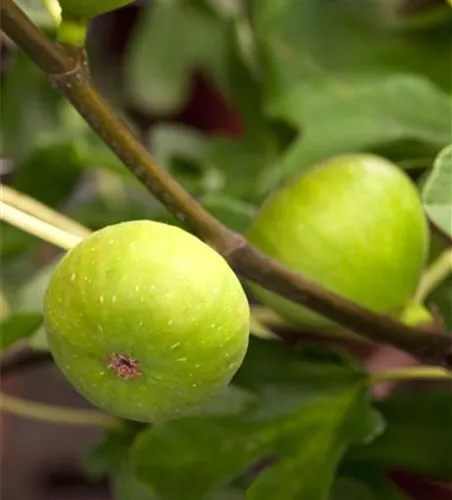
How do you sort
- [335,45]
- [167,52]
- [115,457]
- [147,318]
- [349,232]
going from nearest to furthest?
[147,318], [349,232], [115,457], [335,45], [167,52]

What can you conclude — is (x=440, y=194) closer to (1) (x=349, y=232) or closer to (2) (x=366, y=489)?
(1) (x=349, y=232)

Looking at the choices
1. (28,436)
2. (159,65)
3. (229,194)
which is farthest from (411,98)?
(28,436)

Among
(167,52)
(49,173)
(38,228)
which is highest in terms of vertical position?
(38,228)

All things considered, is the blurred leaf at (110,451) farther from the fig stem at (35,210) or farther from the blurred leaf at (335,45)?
the blurred leaf at (335,45)

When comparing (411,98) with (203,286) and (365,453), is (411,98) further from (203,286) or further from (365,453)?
(203,286)

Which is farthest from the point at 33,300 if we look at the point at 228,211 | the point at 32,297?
the point at 228,211

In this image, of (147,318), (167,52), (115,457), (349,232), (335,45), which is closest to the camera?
(147,318)

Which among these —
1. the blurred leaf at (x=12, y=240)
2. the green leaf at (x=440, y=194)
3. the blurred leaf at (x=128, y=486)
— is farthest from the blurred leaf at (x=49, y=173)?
the green leaf at (x=440, y=194)
